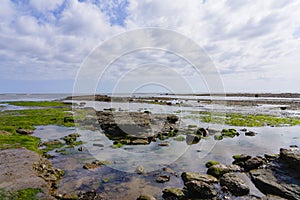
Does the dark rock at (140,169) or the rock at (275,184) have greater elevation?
the rock at (275,184)

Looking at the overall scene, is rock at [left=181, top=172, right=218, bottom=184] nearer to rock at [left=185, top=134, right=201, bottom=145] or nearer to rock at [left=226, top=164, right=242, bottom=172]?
rock at [left=226, top=164, right=242, bottom=172]

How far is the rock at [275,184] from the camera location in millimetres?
10250

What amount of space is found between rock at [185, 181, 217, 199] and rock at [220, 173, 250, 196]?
118 cm

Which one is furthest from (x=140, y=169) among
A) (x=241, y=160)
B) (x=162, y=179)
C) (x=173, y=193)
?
(x=241, y=160)

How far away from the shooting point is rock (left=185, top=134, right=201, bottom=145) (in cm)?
2183

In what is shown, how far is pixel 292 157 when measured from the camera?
40.7 ft

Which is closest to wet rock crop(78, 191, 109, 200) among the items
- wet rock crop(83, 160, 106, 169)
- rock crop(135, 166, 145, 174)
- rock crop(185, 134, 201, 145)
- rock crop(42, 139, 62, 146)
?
rock crop(135, 166, 145, 174)

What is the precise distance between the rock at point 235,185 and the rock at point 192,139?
988 cm

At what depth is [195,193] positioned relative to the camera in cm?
1038

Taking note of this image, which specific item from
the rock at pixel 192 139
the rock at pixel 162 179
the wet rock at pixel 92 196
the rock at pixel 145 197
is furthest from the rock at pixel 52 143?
the rock at pixel 192 139

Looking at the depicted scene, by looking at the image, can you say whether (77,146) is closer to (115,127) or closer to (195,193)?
(115,127)

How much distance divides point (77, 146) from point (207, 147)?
12.8 meters

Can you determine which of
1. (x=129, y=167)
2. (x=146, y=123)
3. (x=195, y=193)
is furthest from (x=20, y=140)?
(x=195, y=193)

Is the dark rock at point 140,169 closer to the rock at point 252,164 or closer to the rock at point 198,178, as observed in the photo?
the rock at point 198,178
